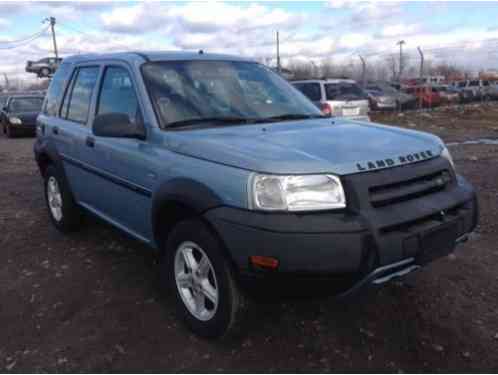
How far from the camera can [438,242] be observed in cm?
280

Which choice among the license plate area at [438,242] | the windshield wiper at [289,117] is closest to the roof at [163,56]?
the windshield wiper at [289,117]

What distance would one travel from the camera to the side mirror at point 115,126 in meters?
3.30

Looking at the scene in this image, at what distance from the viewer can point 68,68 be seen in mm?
5031

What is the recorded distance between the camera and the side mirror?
3.30 m

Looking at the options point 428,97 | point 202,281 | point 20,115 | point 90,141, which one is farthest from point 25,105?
point 428,97

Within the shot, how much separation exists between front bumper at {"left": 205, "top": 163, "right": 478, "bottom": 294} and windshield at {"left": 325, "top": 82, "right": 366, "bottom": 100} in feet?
33.7

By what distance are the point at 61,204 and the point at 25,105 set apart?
1520 centimetres

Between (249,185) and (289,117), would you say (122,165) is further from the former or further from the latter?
(249,185)

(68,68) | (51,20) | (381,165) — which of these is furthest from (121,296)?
(51,20)

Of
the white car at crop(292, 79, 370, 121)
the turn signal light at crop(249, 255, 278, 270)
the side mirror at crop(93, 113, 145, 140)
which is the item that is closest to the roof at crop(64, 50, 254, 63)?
the side mirror at crop(93, 113, 145, 140)

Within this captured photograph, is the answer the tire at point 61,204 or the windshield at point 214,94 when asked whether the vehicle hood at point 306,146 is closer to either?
the windshield at point 214,94

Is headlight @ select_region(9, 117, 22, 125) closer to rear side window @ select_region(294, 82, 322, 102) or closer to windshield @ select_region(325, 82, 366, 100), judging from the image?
rear side window @ select_region(294, 82, 322, 102)

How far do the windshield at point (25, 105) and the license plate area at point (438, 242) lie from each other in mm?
18318

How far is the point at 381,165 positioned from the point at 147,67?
78.0 inches
